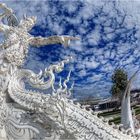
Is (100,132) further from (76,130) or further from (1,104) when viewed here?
(1,104)

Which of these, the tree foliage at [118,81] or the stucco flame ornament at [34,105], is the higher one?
the tree foliage at [118,81]

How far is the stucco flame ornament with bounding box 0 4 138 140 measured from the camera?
477 centimetres

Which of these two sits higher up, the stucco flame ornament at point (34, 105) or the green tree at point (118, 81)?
the green tree at point (118, 81)

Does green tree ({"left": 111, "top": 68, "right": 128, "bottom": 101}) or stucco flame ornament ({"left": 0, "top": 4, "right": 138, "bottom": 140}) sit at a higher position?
green tree ({"left": 111, "top": 68, "right": 128, "bottom": 101})

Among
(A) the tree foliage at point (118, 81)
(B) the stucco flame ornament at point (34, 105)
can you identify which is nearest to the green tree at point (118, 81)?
(A) the tree foliage at point (118, 81)

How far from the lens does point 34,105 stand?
5.18 meters

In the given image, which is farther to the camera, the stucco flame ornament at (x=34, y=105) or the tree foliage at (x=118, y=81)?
the tree foliage at (x=118, y=81)

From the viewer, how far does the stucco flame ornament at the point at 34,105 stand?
188 inches

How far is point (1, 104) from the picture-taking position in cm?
544

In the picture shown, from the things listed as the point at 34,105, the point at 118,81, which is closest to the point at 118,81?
the point at 118,81

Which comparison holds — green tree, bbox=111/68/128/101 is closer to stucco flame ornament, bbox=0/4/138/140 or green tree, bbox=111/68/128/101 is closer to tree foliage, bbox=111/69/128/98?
tree foliage, bbox=111/69/128/98

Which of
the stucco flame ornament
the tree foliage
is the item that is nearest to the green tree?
the tree foliage

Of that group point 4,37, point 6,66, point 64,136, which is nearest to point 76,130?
point 64,136

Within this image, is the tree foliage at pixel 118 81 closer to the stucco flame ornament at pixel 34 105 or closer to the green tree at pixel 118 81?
the green tree at pixel 118 81
